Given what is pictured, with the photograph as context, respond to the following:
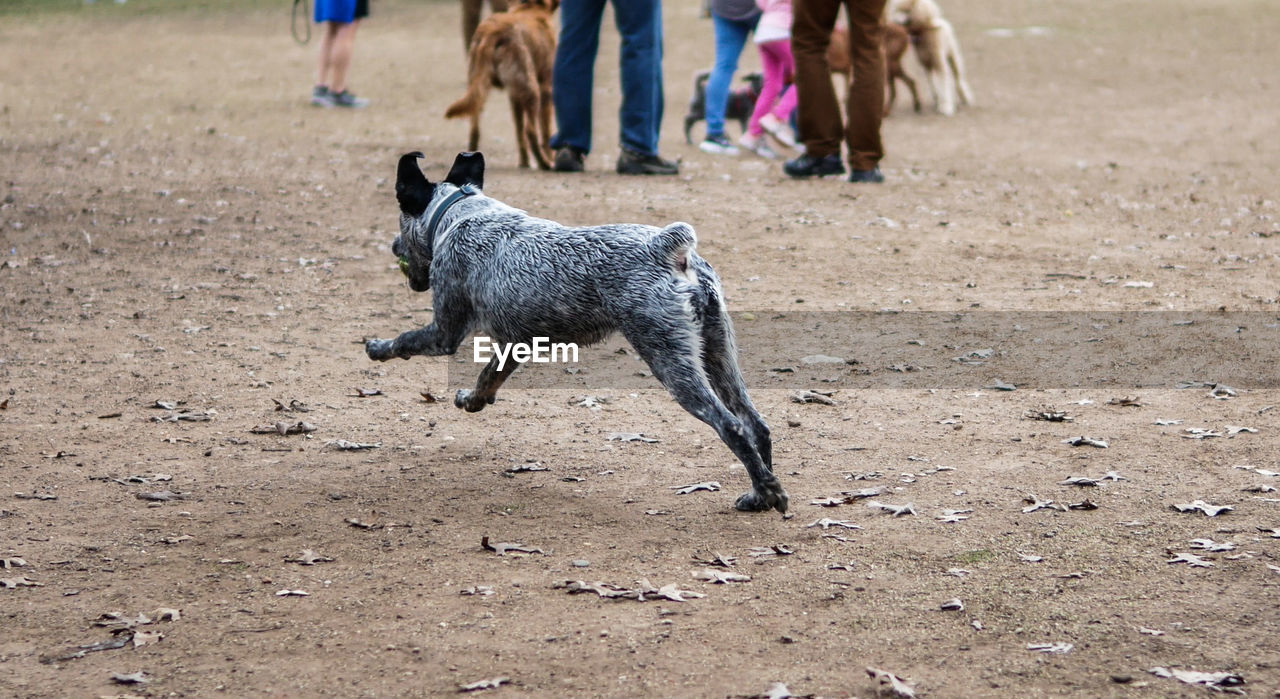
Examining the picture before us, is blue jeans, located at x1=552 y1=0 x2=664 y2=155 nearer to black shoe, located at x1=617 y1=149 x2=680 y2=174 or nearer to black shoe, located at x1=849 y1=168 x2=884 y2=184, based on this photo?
black shoe, located at x1=617 y1=149 x2=680 y2=174

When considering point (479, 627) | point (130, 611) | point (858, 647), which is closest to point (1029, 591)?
point (858, 647)

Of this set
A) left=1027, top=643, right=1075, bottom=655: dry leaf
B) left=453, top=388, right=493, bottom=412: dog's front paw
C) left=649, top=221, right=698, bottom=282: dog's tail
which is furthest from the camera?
left=453, top=388, right=493, bottom=412: dog's front paw

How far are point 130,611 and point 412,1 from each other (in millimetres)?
20342

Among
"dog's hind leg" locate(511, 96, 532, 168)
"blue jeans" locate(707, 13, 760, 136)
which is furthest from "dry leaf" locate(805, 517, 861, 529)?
"blue jeans" locate(707, 13, 760, 136)

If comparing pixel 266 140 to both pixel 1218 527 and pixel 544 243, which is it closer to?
pixel 544 243

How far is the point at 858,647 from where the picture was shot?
3.25m

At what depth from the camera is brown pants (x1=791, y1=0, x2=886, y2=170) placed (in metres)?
8.71

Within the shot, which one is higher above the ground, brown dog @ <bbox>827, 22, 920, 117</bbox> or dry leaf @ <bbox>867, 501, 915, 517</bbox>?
brown dog @ <bbox>827, 22, 920, 117</bbox>

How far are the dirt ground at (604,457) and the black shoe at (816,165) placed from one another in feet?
0.67

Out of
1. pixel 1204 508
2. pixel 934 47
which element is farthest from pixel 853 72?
pixel 934 47

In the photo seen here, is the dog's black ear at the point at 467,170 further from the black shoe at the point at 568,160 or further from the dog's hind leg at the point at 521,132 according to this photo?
the dog's hind leg at the point at 521,132

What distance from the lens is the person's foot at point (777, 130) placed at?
1109 centimetres

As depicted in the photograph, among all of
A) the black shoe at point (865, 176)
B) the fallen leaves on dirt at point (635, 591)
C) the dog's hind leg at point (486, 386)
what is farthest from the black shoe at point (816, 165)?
the fallen leaves on dirt at point (635, 591)

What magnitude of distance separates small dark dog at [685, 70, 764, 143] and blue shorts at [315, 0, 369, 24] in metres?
3.18
